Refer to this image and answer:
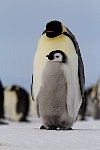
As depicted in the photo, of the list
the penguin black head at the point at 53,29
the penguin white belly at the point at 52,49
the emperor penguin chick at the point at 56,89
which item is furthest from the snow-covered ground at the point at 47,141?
the penguin black head at the point at 53,29

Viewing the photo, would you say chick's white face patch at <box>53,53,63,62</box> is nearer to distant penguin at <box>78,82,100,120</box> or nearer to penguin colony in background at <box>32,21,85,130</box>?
penguin colony in background at <box>32,21,85,130</box>

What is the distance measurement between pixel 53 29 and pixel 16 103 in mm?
12857

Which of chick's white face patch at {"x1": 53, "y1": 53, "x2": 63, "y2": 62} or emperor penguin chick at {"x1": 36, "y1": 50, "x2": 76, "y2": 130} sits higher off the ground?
chick's white face patch at {"x1": 53, "y1": 53, "x2": 63, "y2": 62}

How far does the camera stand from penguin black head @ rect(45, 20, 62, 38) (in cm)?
585

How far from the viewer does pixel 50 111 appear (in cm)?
575

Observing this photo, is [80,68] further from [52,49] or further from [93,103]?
[93,103]

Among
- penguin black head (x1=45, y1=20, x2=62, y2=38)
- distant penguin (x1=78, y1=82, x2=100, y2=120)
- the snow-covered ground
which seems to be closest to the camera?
the snow-covered ground

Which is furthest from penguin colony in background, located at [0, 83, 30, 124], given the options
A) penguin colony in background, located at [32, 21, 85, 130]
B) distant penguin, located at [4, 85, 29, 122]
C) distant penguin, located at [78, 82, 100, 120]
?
penguin colony in background, located at [32, 21, 85, 130]

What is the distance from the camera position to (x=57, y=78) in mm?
5684

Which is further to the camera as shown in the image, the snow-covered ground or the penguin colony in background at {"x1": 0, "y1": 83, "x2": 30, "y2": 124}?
the penguin colony in background at {"x1": 0, "y1": 83, "x2": 30, "y2": 124}

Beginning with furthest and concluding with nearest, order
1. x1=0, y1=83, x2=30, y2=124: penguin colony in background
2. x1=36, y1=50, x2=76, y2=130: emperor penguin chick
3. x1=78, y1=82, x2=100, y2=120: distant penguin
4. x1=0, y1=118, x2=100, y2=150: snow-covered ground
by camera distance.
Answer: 1. x1=78, y1=82, x2=100, y2=120: distant penguin
2. x1=0, y1=83, x2=30, y2=124: penguin colony in background
3. x1=36, y1=50, x2=76, y2=130: emperor penguin chick
4. x1=0, y1=118, x2=100, y2=150: snow-covered ground

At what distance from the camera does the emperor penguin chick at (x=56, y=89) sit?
5.68m

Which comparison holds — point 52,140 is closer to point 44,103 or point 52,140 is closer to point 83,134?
point 83,134

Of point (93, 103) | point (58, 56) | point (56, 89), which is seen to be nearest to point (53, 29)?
point (58, 56)
